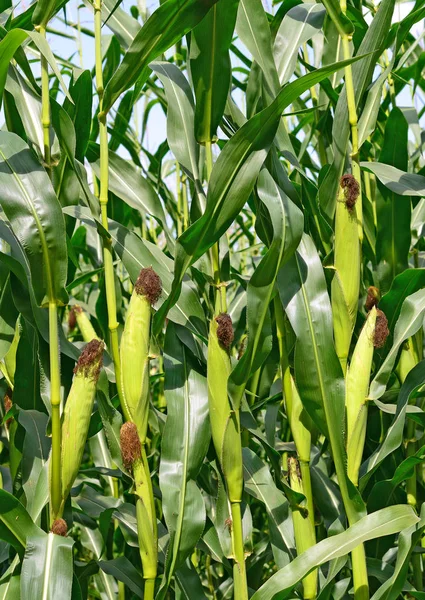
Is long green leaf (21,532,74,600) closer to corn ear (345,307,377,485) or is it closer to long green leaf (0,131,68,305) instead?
long green leaf (0,131,68,305)

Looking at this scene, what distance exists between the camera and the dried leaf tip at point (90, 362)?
1.09 meters

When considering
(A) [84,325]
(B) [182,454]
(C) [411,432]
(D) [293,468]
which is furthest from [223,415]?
(A) [84,325]

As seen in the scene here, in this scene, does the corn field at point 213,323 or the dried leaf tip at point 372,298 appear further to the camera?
the dried leaf tip at point 372,298

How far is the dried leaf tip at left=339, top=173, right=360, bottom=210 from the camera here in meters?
1.20

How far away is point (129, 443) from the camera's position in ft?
3.62

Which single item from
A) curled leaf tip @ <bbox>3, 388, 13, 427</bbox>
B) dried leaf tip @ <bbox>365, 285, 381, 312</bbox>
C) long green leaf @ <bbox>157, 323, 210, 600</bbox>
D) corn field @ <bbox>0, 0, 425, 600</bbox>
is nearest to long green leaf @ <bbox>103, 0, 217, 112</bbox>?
corn field @ <bbox>0, 0, 425, 600</bbox>

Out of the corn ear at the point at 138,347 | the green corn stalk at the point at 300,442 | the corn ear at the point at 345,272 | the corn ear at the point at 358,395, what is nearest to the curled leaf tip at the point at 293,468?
the green corn stalk at the point at 300,442

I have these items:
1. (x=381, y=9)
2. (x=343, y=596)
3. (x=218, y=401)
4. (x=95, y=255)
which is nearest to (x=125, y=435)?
(x=218, y=401)

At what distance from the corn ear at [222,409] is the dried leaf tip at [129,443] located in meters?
0.14

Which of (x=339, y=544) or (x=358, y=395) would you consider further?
(x=358, y=395)

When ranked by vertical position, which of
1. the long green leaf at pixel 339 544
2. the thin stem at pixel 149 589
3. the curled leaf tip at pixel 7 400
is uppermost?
the curled leaf tip at pixel 7 400

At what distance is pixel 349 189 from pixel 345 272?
145mm

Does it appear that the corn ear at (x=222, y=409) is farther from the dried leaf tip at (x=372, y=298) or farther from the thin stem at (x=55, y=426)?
the dried leaf tip at (x=372, y=298)

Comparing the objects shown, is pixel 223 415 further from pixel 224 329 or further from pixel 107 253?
pixel 107 253
